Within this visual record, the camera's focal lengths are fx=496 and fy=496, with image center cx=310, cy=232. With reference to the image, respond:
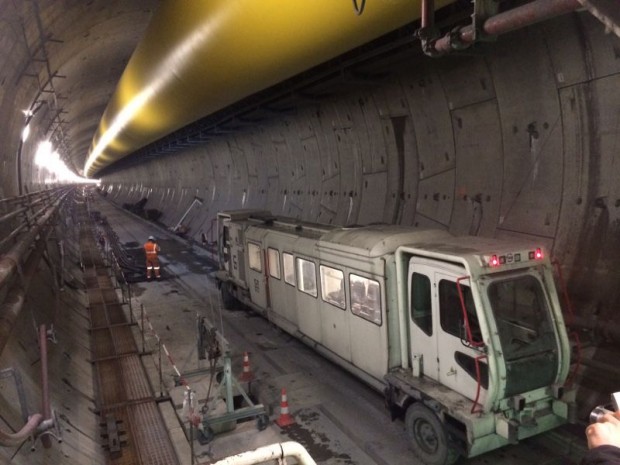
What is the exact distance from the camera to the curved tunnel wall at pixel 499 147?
7438 millimetres

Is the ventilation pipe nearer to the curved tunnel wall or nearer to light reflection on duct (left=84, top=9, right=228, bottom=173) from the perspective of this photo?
light reflection on duct (left=84, top=9, right=228, bottom=173)

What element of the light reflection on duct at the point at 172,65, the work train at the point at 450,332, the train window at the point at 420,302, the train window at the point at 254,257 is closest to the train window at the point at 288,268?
the train window at the point at 254,257

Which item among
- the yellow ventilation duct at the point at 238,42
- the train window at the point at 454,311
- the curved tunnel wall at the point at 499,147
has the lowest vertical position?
the train window at the point at 454,311

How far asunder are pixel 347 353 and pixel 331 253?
175 centimetres

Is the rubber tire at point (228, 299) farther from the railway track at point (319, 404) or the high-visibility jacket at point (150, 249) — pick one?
the high-visibility jacket at point (150, 249)

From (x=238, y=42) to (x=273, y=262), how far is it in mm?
5769

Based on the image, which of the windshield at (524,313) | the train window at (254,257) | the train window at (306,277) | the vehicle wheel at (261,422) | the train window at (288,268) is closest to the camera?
the windshield at (524,313)

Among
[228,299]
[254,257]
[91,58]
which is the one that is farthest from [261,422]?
[91,58]

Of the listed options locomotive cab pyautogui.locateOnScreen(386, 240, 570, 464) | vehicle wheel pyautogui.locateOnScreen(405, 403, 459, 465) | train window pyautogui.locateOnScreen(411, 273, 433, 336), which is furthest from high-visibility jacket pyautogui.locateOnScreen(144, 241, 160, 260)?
vehicle wheel pyautogui.locateOnScreen(405, 403, 459, 465)

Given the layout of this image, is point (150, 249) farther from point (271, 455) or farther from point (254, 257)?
point (271, 455)

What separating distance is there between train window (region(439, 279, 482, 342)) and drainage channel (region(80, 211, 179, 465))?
3.94m

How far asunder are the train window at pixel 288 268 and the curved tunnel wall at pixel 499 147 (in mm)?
2891

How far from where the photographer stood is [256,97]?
46.8ft

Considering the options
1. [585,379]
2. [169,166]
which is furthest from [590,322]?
[169,166]
